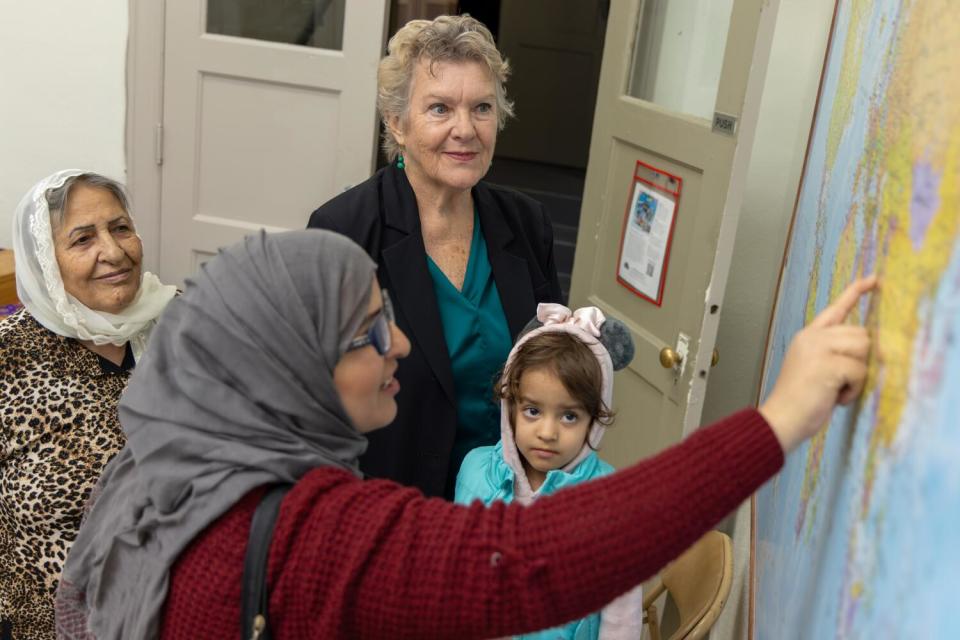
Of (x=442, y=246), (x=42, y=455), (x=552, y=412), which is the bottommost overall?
(x=42, y=455)

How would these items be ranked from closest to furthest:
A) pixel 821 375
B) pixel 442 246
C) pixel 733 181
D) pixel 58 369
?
pixel 821 375, pixel 58 369, pixel 442 246, pixel 733 181

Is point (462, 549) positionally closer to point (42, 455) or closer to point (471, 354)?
point (471, 354)

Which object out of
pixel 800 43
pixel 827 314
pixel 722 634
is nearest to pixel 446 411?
pixel 722 634

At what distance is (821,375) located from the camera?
1094 mm

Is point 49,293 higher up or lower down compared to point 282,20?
lower down

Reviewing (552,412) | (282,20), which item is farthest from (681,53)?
(552,412)

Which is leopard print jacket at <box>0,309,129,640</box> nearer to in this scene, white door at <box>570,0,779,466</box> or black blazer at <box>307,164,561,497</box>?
black blazer at <box>307,164,561,497</box>

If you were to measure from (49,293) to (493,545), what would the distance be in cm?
167

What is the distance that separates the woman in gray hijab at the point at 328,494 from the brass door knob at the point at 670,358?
5.88 feet

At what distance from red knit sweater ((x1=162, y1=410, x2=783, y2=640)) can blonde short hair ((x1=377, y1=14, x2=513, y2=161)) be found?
145 centimetres

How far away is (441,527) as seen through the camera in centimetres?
121

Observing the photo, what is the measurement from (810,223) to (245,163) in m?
2.92

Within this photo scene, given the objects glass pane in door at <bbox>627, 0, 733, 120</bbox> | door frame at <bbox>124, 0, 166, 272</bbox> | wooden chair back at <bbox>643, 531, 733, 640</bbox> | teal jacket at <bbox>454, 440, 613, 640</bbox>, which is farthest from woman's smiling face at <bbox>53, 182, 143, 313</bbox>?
glass pane in door at <bbox>627, 0, 733, 120</bbox>

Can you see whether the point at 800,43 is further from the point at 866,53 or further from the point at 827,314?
the point at 827,314
